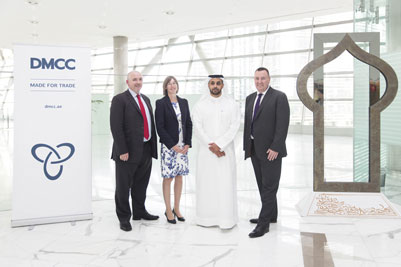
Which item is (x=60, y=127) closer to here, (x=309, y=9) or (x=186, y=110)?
(x=186, y=110)

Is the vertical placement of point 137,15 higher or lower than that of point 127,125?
higher

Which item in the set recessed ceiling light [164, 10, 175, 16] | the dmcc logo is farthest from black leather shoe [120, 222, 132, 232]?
recessed ceiling light [164, 10, 175, 16]

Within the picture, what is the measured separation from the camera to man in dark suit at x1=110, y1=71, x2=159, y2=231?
3.54 meters

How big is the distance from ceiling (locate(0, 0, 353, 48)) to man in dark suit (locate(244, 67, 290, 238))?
638cm

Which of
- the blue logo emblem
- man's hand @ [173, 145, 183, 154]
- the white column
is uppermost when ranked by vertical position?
Answer: the white column

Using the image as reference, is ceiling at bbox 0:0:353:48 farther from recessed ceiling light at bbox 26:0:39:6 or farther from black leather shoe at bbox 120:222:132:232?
black leather shoe at bbox 120:222:132:232

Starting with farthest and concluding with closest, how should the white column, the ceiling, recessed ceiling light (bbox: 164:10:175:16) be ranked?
the white column, recessed ceiling light (bbox: 164:10:175:16), the ceiling

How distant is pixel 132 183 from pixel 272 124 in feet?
5.30

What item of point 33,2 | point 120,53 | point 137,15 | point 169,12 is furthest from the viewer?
point 120,53

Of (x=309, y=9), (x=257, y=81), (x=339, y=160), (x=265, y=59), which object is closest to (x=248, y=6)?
(x=309, y=9)

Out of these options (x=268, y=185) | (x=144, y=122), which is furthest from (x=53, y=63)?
(x=268, y=185)

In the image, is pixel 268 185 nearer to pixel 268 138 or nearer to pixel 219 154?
pixel 268 138

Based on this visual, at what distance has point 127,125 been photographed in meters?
3.59

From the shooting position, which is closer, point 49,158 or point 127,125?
point 127,125
